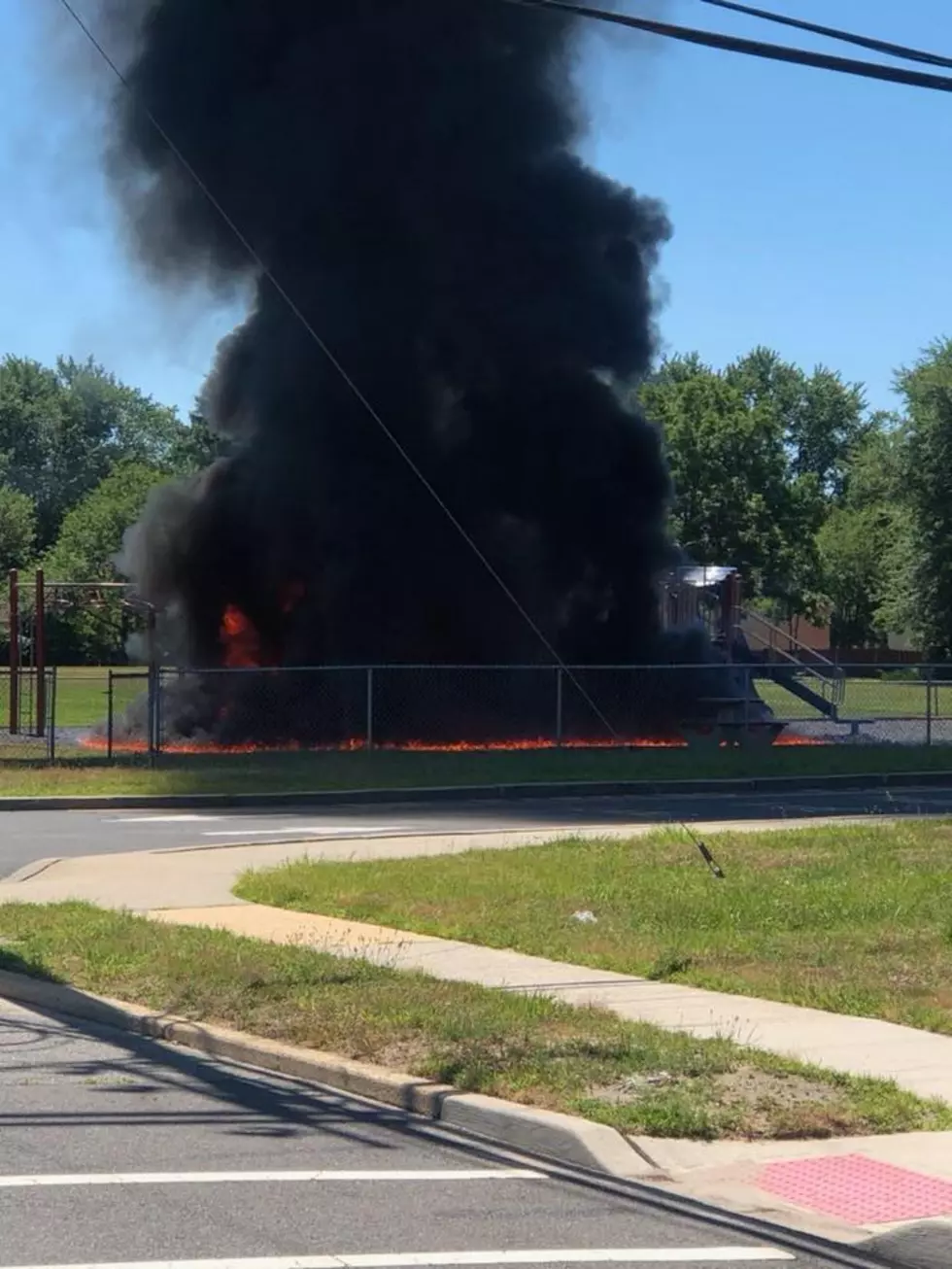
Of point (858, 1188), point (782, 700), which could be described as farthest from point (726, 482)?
point (858, 1188)

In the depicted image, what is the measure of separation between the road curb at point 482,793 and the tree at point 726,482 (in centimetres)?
4465

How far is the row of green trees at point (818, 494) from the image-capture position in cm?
5409

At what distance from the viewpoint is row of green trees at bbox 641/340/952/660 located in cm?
5409

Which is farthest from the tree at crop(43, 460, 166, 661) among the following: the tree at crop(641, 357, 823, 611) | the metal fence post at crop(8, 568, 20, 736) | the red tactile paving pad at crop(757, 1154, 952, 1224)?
the red tactile paving pad at crop(757, 1154, 952, 1224)

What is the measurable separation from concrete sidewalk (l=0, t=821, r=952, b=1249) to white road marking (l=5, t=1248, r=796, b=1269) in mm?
372

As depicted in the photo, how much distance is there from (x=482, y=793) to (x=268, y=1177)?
15.3m

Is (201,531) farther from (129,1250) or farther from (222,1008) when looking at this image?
(129,1250)

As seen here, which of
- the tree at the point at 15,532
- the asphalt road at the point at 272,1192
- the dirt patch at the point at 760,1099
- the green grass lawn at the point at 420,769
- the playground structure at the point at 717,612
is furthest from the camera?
the tree at the point at 15,532

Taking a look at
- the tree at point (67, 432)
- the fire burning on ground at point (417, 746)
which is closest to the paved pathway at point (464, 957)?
the fire burning on ground at point (417, 746)

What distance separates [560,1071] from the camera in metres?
7.11

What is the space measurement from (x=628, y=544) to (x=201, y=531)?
24.7ft

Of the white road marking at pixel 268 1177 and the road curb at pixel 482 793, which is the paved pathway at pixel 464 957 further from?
the road curb at pixel 482 793

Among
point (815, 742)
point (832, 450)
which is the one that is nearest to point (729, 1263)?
point (815, 742)

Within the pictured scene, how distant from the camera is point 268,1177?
6.05 metres
